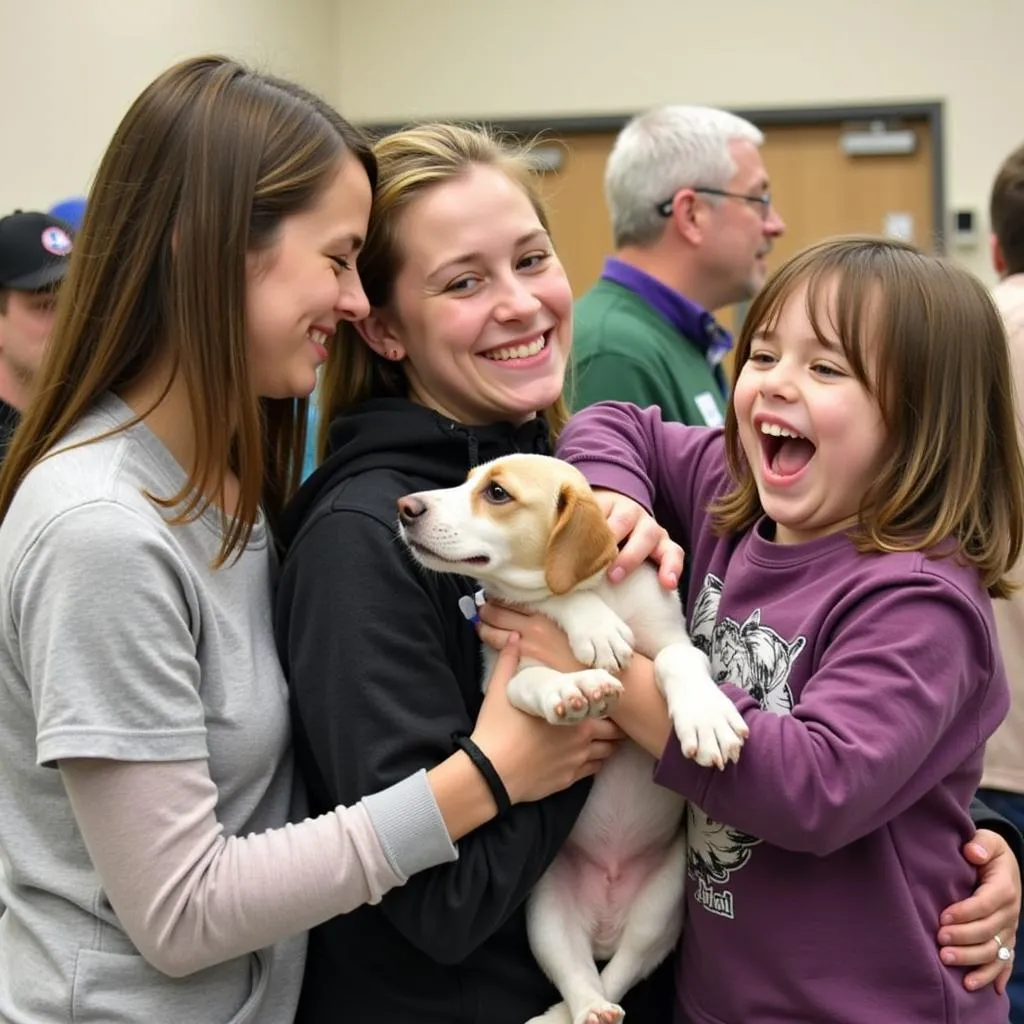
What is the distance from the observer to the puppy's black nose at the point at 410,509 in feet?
4.80

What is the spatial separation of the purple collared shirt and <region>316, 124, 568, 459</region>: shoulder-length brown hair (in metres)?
1.40

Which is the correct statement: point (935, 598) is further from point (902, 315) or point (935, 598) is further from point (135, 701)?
point (135, 701)

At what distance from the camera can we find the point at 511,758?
1.40m

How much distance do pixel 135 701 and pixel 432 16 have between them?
5466mm

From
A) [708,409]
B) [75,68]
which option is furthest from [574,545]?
[75,68]

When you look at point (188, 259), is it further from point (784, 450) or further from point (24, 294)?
point (24, 294)

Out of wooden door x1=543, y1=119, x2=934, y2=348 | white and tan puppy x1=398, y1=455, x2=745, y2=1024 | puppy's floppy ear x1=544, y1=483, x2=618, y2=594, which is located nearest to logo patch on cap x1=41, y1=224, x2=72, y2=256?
white and tan puppy x1=398, y1=455, x2=745, y2=1024

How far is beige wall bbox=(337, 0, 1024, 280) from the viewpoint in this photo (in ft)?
18.6

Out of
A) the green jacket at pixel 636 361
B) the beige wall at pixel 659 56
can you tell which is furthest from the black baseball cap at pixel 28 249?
the beige wall at pixel 659 56

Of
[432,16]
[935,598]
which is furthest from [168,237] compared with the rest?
[432,16]

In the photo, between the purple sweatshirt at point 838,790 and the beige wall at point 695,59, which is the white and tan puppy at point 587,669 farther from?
the beige wall at point 695,59

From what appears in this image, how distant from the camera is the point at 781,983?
1.42 m

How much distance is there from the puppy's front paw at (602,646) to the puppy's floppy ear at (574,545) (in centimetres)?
6

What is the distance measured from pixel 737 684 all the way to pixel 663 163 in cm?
235
